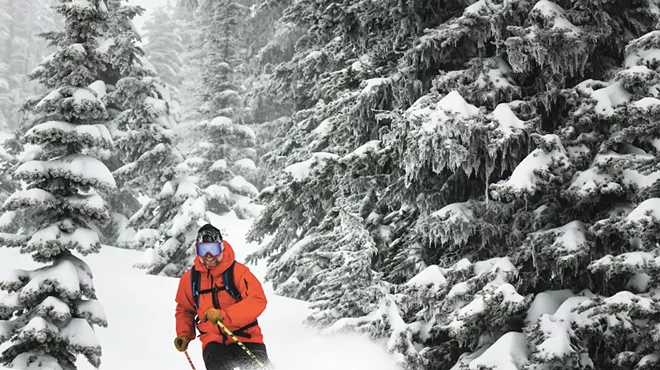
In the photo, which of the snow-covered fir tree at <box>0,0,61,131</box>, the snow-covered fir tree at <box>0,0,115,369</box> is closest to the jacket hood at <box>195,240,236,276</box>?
the snow-covered fir tree at <box>0,0,115,369</box>

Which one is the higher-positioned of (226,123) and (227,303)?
(227,303)

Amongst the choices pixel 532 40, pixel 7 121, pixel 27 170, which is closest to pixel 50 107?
pixel 27 170

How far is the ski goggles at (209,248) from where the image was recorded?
18.5 feet

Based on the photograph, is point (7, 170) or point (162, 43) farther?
point (162, 43)

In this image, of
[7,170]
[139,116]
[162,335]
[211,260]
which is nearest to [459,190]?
[211,260]

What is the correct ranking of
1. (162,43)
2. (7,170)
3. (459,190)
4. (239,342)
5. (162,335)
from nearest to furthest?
(239,342)
(459,190)
(162,335)
(7,170)
(162,43)

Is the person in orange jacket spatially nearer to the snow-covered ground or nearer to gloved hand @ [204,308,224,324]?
gloved hand @ [204,308,224,324]

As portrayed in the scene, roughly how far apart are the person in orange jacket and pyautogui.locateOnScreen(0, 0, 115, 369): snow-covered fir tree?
14.5 ft

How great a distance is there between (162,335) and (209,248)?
761 cm

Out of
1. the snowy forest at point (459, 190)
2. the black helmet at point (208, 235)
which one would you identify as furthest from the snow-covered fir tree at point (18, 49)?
the black helmet at point (208, 235)

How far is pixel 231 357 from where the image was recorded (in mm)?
5891

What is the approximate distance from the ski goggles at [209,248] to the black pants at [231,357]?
1.03 meters

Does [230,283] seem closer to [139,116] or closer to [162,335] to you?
[162,335]

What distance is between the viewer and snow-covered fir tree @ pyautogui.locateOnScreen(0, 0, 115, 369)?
30.6 ft
